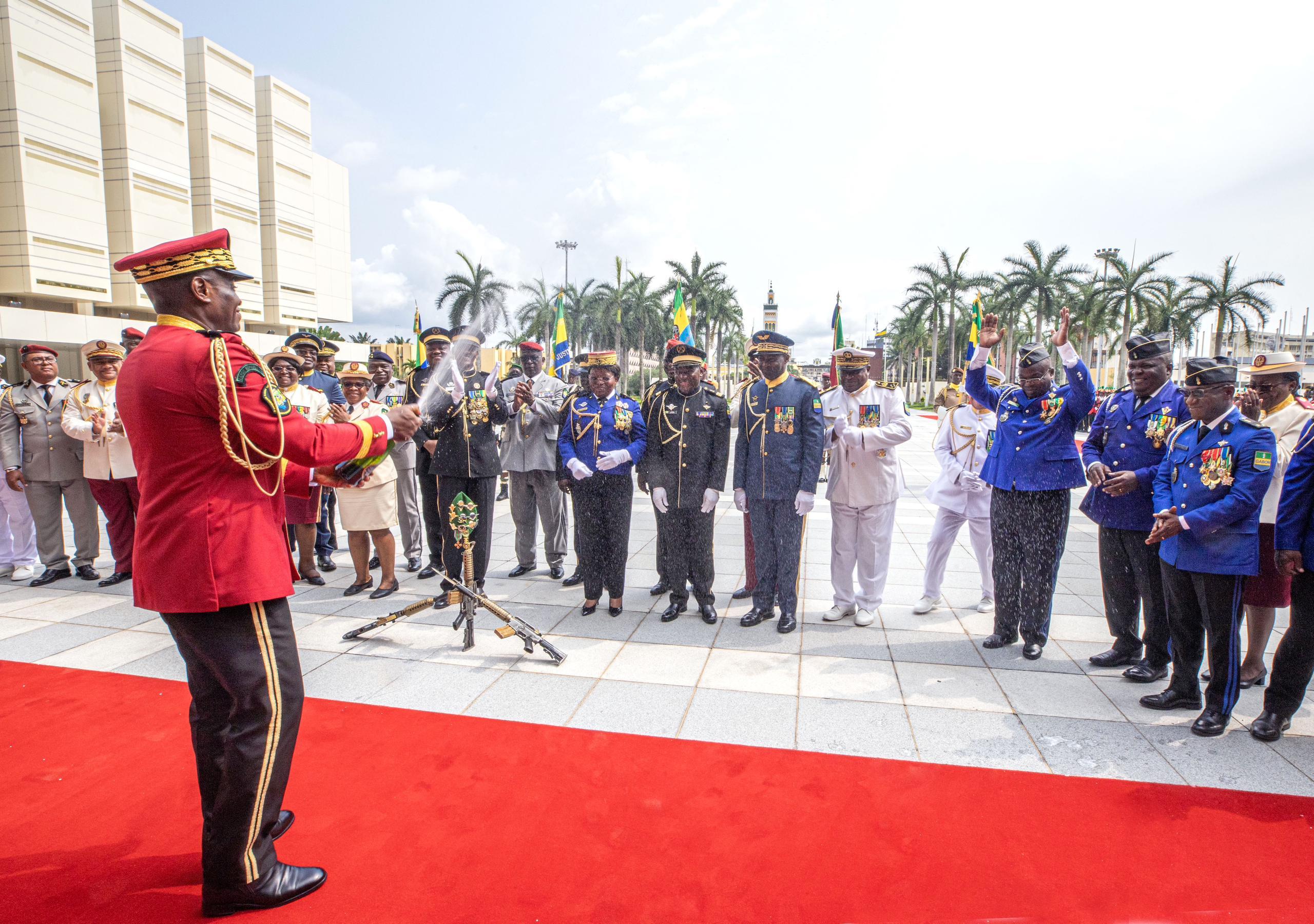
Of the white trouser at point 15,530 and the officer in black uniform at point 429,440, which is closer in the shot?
the officer in black uniform at point 429,440

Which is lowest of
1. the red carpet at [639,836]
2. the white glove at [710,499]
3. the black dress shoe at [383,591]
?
the red carpet at [639,836]

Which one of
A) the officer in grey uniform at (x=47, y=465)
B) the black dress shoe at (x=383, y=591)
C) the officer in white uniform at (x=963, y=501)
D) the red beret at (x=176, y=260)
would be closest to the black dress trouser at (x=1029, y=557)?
the officer in white uniform at (x=963, y=501)

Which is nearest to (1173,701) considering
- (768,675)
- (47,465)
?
(768,675)

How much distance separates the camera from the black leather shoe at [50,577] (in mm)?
5879

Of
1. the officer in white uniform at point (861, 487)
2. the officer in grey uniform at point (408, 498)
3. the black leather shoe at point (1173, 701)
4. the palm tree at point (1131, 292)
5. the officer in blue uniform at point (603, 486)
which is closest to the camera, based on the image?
the black leather shoe at point (1173, 701)

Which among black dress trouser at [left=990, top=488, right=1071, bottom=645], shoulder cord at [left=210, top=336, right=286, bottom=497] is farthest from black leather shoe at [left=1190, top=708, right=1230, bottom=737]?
shoulder cord at [left=210, top=336, right=286, bottom=497]

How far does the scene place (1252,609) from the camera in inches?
151

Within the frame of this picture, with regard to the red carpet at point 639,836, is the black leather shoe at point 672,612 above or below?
above

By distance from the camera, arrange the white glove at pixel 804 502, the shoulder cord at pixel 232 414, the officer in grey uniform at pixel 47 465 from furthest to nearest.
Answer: the officer in grey uniform at pixel 47 465, the white glove at pixel 804 502, the shoulder cord at pixel 232 414

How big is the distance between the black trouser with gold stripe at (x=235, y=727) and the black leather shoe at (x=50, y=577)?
17.3ft

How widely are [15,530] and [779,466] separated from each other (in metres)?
7.03

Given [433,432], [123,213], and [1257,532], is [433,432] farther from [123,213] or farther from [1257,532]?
[123,213]

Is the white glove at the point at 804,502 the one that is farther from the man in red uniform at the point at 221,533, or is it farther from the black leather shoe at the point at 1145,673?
the man in red uniform at the point at 221,533

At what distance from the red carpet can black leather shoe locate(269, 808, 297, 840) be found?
0.06 metres
